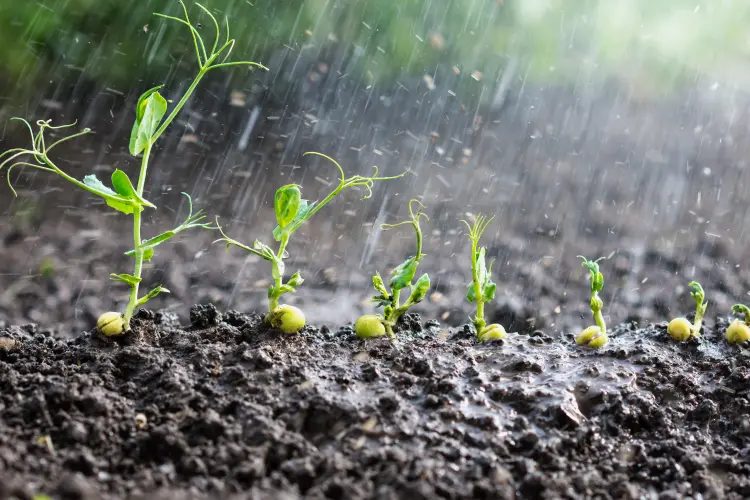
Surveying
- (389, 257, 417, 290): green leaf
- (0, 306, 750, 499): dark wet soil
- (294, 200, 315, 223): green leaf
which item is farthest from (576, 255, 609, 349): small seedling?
(294, 200, 315, 223): green leaf

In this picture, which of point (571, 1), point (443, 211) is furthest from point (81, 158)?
point (571, 1)

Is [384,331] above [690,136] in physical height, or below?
below

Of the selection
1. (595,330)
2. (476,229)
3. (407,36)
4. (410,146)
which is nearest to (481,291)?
(476,229)

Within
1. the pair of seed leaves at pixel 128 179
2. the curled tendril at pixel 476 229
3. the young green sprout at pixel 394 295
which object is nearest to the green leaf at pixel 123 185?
the pair of seed leaves at pixel 128 179

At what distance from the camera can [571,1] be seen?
2359 millimetres

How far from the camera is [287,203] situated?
1.08 metres

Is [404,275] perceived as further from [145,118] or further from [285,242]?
[145,118]

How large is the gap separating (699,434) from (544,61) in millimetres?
1653

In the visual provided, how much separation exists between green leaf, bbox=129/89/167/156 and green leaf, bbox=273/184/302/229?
24 cm

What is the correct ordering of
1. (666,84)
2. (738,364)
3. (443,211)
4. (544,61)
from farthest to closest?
(666,84)
(544,61)
(443,211)
(738,364)

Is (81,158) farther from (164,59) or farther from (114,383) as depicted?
(114,383)

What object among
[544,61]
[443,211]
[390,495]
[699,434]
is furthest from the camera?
[544,61]

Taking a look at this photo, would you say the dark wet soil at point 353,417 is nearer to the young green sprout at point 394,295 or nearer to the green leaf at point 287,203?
the young green sprout at point 394,295

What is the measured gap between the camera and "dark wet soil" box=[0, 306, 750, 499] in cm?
71
